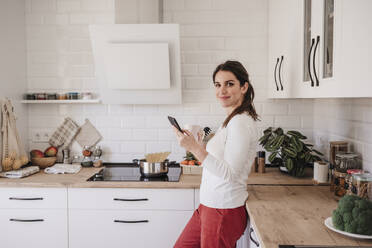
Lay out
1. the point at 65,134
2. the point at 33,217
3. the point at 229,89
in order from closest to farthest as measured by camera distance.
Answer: the point at 229,89
the point at 33,217
the point at 65,134

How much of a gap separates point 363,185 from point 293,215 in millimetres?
377

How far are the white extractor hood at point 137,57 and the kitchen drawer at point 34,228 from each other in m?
1.08

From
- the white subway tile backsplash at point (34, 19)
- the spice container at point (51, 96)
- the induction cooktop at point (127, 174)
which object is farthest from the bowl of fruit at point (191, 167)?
the white subway tile backsplash at point (34, 19)

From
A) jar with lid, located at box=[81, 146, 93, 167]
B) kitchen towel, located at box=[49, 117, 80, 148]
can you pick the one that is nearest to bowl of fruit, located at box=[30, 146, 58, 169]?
kitchen towel, located at box=[49, 117, 80, 148]

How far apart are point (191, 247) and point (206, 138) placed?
1.15m

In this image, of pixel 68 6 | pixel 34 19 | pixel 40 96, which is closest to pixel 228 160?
pixel 40 96

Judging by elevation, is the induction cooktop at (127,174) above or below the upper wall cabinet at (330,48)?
below

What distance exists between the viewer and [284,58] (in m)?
2.45

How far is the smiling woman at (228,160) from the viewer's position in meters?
1.82

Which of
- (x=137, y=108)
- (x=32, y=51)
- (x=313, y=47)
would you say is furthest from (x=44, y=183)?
(x=313, y=47)

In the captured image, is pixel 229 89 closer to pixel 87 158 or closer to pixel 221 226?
pixel 221 226

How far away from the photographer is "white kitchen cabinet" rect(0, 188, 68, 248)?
255cm

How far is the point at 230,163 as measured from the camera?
1816 millimetres

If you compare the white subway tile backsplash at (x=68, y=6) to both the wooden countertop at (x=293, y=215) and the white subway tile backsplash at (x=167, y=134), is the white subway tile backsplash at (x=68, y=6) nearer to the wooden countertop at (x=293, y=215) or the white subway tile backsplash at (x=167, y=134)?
the white subway tile backsplash at (x=167, y=134)
